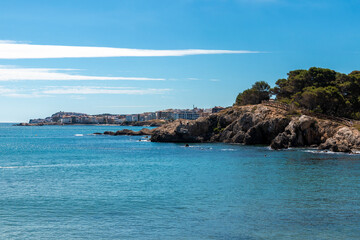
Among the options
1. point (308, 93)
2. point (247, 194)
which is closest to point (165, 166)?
point (247, 194)

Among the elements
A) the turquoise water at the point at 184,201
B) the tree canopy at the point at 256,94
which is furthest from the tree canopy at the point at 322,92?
the turquoise water at the point at 184,201

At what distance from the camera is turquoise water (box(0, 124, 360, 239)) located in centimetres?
2397

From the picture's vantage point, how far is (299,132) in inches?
3241

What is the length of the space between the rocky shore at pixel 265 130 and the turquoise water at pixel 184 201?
71.1 ft

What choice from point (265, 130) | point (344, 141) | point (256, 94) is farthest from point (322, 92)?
point (256, 94)

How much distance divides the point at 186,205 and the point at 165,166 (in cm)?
2576

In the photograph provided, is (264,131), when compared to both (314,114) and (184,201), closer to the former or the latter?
(314,114)

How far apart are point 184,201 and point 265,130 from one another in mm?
62346

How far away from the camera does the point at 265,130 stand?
9112 centimetres

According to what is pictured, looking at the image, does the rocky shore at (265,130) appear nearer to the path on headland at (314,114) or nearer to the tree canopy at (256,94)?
the path on headland at (314,114)

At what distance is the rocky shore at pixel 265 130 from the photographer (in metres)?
74.7

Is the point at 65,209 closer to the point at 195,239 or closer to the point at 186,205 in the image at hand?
the point at 186,205

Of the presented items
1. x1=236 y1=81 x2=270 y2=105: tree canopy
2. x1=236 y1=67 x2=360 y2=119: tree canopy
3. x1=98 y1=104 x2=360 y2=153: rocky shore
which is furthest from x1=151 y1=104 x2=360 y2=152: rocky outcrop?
x1=236 y1=81 x2=270 y2=105: tree canopy

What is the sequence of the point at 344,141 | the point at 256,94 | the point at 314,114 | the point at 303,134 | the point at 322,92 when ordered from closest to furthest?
the point at 344,141, the point at 303,134, the point at 314,114, the point at 322,92, the point at 256,94
